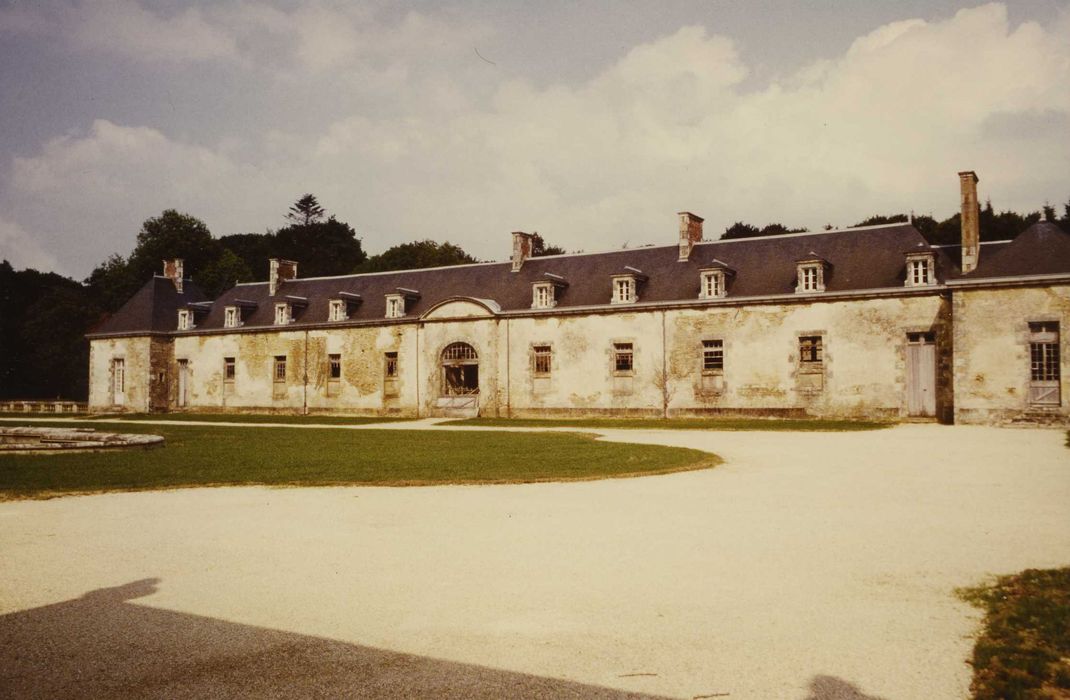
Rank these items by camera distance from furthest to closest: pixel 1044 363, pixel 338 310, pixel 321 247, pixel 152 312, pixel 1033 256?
pixel 321 247, pixel 152 312, pixel 338 310, pixel 1033 256, pixel 1044 363

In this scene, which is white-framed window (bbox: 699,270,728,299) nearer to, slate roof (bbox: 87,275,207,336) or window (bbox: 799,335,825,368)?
window (bbox: 799,335,825,368)

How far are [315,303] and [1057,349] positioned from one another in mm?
31562

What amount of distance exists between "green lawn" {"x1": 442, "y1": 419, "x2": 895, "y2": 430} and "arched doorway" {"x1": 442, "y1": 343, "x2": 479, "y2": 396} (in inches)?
147

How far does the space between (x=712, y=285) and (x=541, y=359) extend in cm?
767

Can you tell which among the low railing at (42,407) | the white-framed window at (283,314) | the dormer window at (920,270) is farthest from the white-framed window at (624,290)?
the low railing at (42,407)

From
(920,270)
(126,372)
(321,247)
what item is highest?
(321,247)

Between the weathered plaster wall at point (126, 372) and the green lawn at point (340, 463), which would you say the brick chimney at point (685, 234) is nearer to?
the green lawn at point (340, 463)

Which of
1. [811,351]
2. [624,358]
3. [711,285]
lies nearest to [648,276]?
[711,285]

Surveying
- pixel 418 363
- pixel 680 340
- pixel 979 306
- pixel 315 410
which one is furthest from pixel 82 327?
pixel 979 306

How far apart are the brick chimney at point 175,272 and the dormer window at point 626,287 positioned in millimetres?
27353

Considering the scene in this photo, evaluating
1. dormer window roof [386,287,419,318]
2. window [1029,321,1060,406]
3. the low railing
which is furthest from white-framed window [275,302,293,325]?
window [1029,321,1060,406]

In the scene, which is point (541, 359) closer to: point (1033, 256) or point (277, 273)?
point (1033, 256)

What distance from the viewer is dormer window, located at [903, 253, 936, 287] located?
25938mm

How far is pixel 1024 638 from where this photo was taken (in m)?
4.57
